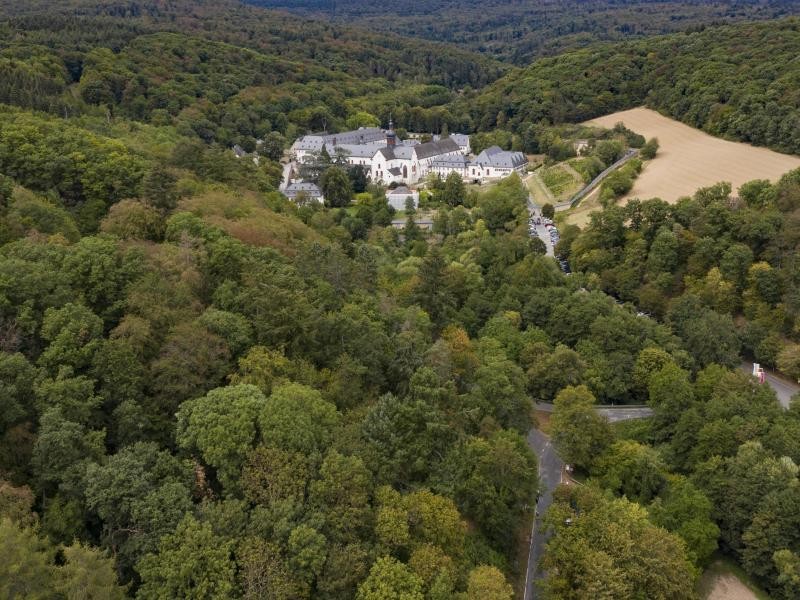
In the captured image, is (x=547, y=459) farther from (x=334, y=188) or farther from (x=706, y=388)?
(x=334, y=188)

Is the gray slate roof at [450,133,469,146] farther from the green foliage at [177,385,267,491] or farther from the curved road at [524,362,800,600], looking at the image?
the green foliage at [177,385,267,491]

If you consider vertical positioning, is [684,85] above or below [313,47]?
above

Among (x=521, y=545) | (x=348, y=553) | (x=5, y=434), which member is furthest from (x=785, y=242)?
(x=5, y=434)

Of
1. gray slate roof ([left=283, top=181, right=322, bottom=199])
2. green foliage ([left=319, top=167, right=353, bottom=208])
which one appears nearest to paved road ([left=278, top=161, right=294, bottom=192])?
gray slate roof ([left=283, top=181, right=322, bottom=199])

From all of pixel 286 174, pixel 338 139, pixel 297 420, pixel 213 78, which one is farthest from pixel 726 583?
pixel 213 78

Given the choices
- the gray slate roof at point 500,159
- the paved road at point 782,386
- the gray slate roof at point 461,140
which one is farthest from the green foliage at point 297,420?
the gray slate roof at point 461,140

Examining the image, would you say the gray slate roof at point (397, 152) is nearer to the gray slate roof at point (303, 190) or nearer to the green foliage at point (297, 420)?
the gray slate roof at point (303, 190)

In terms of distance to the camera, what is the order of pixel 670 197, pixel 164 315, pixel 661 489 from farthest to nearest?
pixel 670 197 < pixel 661 489 < pixel 164 315

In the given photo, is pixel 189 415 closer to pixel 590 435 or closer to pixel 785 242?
pixel 590 435
